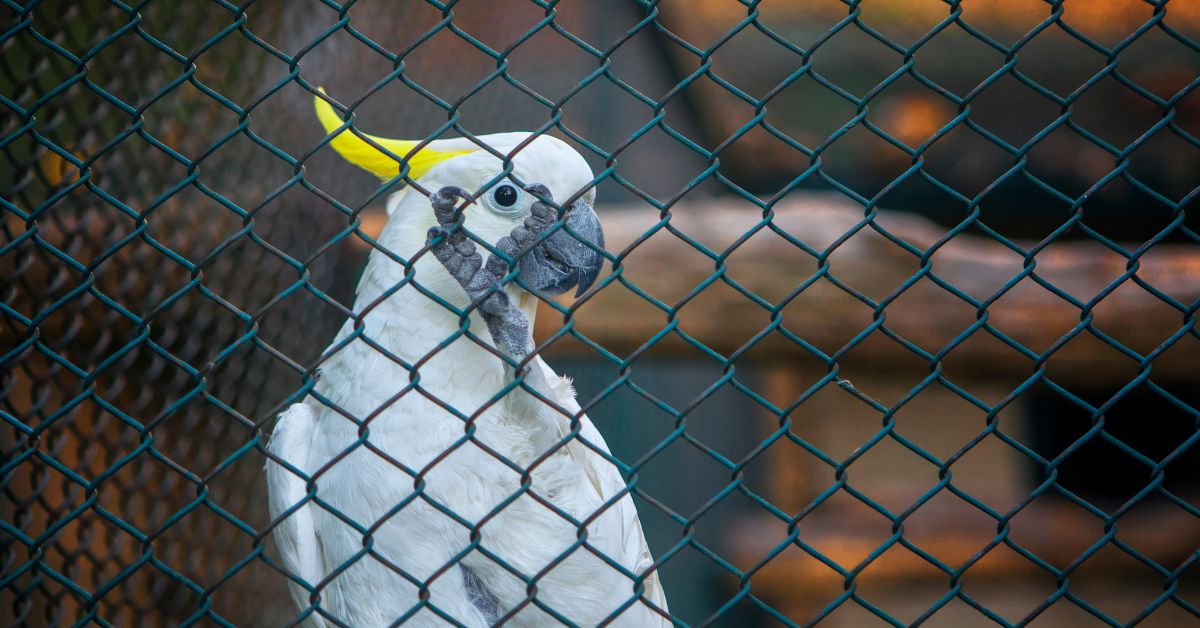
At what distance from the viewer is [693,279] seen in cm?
242

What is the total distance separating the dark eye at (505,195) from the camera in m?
1.59

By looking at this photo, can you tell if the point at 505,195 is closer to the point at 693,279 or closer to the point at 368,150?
the point at 368,150

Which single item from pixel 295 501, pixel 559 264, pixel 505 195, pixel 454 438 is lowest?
pixel 295 501

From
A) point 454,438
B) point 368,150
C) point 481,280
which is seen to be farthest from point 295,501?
point 368,150

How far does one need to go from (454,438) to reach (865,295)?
1.22 meters

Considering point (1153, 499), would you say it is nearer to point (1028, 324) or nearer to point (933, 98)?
point (1028, 324)

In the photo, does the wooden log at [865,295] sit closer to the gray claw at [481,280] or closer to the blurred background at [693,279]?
the blurred background at [693,279]

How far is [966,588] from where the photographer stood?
2971 millimetres

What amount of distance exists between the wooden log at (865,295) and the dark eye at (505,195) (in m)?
0.79

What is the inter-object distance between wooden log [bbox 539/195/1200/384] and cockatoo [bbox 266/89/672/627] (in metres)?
0.75

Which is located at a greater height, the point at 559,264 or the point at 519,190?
the point at 519,190

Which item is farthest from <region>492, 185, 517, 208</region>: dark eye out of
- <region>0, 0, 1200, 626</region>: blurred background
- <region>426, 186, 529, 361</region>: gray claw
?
<region>0, 0, 1200, 626</region>: blurred background

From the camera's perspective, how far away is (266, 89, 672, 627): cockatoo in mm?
1504

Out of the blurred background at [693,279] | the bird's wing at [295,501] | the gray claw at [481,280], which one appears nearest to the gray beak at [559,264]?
the gray claw at [481,280]
